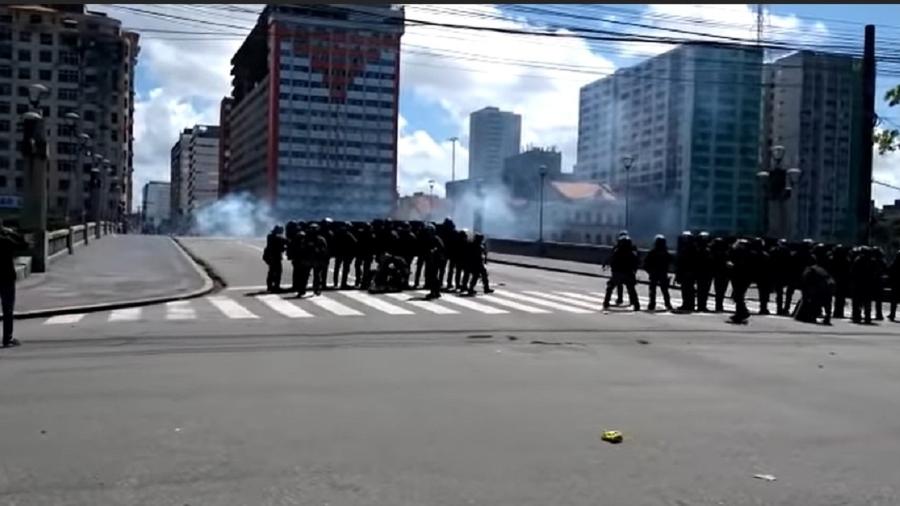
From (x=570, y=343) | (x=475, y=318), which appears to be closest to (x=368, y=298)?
(x=475, y=318)

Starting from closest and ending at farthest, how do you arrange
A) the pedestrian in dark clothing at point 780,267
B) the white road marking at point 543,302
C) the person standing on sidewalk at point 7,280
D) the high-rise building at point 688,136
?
the person standing on sidewalk at point 7,280 → the white road marking at point 543,302 → the pedestrian in dark clothing at point 780,267 → the high-rise building at point 688,136

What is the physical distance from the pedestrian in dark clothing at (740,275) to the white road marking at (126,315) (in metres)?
11.1

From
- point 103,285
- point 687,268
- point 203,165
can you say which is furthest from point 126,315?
point 203,165

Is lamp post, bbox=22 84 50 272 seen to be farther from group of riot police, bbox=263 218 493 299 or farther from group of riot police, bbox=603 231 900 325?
group of riot police, bbox=603 231 900 325

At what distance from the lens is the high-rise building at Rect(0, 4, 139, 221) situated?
120 metres

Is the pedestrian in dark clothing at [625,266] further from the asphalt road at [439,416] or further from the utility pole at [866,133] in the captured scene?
the utility pole at [866,133]

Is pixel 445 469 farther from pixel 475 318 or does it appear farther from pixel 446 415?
pixel 475 318

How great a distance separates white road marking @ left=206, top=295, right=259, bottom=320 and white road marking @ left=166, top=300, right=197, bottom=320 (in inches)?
21.7

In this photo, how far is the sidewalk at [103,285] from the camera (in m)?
18.3

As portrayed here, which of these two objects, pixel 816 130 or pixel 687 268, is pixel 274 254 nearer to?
pixel 687 268

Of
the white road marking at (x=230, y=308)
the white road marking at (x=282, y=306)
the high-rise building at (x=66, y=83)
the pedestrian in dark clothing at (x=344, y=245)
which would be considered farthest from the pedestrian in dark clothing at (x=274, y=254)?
the high-rise building at (x=66, y=83)

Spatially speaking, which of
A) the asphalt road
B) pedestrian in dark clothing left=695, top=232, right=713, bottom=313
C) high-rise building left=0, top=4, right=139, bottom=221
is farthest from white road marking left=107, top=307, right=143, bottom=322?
high-rise building left=0, top=4, right=139, bottom=221

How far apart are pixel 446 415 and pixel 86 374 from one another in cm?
429

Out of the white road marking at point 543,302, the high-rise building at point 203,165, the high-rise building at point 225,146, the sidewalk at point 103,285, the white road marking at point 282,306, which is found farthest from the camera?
the high-rise building at point 203,165
